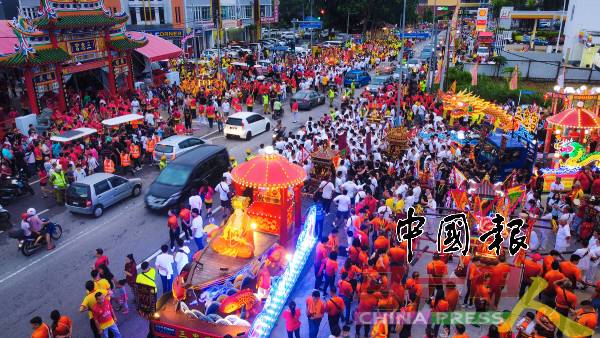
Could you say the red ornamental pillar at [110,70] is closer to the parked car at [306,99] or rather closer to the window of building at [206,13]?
the parked car at [306,99]

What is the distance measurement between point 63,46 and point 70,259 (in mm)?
15905

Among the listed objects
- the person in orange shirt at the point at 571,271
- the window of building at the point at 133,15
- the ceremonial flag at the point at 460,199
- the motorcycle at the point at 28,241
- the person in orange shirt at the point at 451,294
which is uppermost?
the window of building at the point at 133,15

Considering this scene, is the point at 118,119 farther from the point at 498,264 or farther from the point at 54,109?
the point at 498,264

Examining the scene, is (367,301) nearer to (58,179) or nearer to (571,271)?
(571,271)

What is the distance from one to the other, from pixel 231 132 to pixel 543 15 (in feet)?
169

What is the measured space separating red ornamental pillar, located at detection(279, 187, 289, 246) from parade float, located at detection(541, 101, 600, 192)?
914 cm

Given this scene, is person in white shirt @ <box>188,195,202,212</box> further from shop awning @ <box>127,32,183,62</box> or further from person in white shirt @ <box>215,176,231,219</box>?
shop awning @ <box>127,32,183,62</box>

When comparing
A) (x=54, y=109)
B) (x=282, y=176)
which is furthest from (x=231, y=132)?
(x=282, y=176)

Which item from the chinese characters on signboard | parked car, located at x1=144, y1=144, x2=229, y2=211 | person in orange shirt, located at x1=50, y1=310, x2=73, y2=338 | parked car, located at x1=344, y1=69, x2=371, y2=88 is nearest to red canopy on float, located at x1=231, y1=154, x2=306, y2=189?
the chinese characters on signboard

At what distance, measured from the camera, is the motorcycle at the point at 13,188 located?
50.5 ft

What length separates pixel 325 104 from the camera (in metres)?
30.6

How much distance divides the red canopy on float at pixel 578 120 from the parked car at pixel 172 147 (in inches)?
526

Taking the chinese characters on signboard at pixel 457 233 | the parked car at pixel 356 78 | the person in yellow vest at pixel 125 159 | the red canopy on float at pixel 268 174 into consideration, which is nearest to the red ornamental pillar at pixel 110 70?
the person in yellow vest at pixel 125 159

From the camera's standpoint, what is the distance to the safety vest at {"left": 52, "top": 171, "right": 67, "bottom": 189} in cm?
1500
